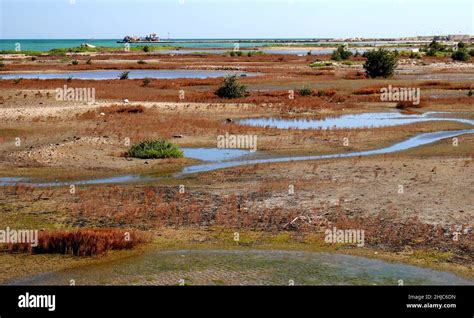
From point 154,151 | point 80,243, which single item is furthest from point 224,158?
point 80,243

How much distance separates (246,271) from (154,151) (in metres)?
13.4

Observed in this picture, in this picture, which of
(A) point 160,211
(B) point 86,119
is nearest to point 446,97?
(B) point 86,119

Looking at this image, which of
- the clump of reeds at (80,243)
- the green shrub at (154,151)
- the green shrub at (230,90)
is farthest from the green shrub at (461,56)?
the clump of reeds at (80,243)

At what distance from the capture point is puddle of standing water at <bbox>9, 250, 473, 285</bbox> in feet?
38.8

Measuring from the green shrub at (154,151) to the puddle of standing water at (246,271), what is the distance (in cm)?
1146

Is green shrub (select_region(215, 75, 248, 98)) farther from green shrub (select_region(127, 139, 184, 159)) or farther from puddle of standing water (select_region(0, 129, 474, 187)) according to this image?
green shrub (select_region(127, 139, 184, 159))

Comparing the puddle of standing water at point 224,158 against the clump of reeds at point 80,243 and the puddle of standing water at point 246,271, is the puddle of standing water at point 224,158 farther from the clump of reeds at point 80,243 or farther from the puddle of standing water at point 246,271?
the puddle of standing water at point 246,271

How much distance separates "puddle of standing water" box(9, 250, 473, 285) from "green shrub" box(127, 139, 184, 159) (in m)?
11.5

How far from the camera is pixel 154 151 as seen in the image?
2503cm

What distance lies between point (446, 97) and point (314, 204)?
35.3 m

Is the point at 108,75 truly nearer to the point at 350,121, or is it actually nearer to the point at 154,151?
the point at 350,121

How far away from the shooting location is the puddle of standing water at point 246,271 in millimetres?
11836

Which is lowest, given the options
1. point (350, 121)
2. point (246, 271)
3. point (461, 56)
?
point (246, 271)
